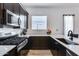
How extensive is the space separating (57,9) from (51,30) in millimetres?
301

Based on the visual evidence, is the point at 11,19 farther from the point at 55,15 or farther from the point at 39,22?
the point at 55,15

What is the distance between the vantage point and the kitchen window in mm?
1913

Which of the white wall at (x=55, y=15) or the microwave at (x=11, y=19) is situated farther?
the white wall at (x=55, y=15)

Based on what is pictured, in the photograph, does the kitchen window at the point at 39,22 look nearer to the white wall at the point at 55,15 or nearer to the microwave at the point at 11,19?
the white wall at the point at 55,15

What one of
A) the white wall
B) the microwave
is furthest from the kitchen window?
the microwave

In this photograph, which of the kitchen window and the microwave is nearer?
the microwave

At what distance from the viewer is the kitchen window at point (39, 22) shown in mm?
1913

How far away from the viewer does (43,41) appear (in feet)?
7.54

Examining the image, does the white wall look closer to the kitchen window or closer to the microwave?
the kitchen window

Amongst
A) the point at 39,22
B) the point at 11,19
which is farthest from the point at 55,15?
the point at 11,19

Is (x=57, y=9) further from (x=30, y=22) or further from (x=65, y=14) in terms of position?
(x=30, y=22)

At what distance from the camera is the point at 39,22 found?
1.94 m

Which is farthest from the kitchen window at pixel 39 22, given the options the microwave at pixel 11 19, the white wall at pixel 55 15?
the microwave at pixel 11 19

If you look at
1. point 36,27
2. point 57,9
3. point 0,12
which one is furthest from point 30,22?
point 0,12
